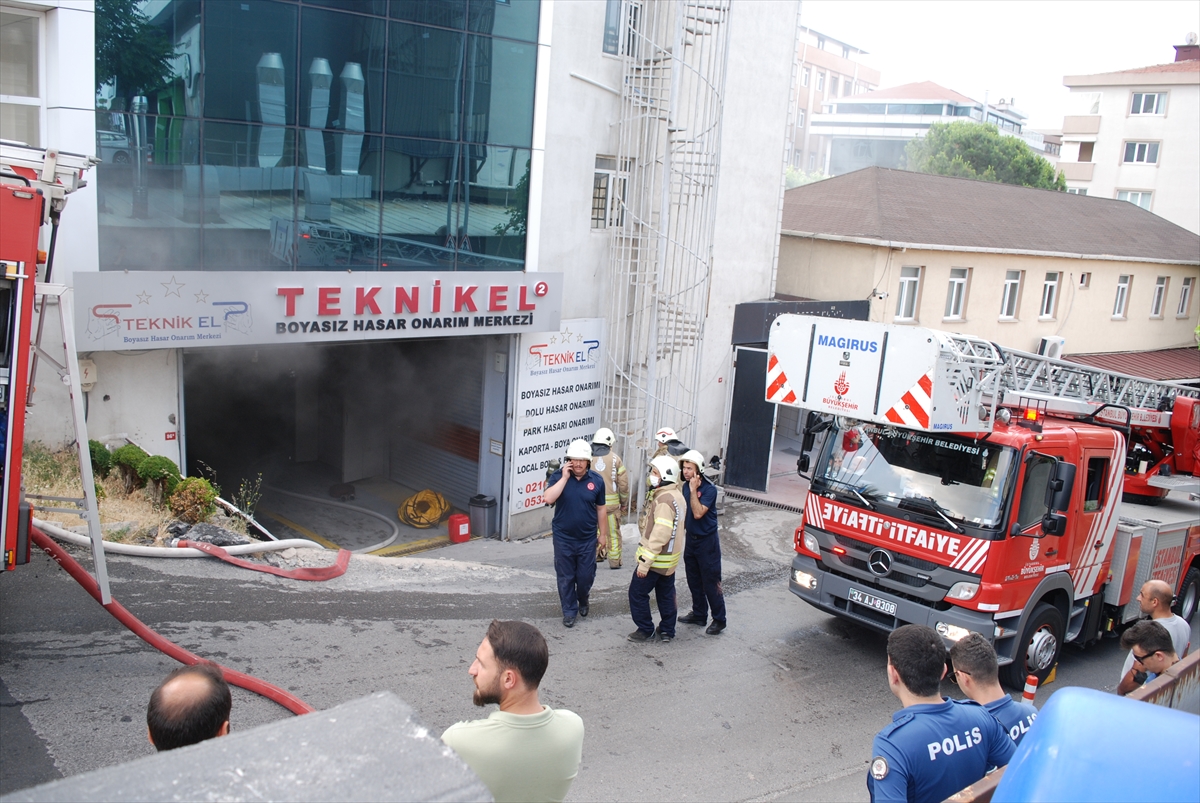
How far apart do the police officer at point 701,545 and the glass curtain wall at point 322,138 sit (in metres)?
5.50

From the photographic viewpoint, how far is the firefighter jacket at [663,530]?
7816 mm

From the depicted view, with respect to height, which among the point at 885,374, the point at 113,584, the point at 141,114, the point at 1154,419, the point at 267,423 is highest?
the point at 141,114

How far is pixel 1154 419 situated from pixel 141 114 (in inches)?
464

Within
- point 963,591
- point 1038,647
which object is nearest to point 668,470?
point 963,591

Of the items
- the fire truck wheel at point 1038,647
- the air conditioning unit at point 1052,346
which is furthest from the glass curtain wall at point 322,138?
the air conditioning unit at point 1052,346

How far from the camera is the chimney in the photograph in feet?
138

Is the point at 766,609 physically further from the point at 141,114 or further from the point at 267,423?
the point at 267,423

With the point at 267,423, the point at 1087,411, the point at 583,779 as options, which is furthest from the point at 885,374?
the point at 267,423

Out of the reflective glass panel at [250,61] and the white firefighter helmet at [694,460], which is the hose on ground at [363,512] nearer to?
the reflective glass panel at [250,61]

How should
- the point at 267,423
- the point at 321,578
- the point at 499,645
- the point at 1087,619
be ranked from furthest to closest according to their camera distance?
the point at 267,423, the point at 1087,619, the point at 321,578, the point at 499,645

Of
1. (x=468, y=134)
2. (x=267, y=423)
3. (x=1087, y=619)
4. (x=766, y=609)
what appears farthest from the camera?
(x=267, y=423)

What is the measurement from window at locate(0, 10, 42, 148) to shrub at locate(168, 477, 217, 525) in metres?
3.82

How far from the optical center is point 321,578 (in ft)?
27.0

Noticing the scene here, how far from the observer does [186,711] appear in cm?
269
